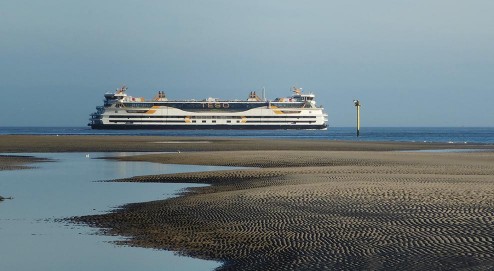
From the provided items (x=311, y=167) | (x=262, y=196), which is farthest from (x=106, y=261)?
(x=311, y=167)

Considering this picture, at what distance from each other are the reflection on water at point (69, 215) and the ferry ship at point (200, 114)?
11316cm

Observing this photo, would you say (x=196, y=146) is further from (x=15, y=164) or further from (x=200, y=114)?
(x=200, y=114)

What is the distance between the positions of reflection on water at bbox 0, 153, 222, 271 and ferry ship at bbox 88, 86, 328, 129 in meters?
113

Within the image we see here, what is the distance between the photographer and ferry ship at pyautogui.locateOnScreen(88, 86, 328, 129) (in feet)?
491

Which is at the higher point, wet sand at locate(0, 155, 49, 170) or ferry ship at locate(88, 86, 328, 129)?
ferry ship at locate(88, 86, 328, 129)

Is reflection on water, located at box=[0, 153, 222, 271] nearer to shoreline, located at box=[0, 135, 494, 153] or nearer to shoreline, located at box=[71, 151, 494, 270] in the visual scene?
shoreline, located at box=[71, 151, 494, 270]

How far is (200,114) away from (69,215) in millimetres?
131412

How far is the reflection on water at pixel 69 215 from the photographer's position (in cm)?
1296

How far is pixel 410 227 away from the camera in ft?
52.5

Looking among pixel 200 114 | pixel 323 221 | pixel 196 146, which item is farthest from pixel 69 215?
pixel 200 114

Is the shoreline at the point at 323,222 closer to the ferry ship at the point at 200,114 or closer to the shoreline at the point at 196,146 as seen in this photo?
the shoreline at the point at 196,146

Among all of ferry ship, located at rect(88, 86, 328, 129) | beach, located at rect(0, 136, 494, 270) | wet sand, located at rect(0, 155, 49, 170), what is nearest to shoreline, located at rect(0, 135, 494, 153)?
wet sand, located at rect(0, 155, 49, 170)

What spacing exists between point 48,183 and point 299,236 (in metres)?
15.0

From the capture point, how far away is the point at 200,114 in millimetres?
150250
